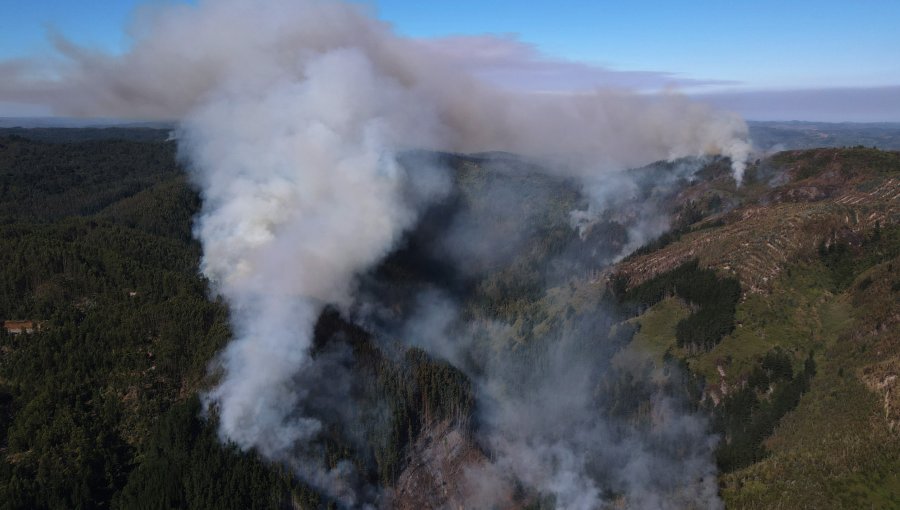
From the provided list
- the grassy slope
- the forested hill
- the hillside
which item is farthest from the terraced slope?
the forested hill

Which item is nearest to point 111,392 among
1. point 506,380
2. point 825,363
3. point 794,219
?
point 506,380

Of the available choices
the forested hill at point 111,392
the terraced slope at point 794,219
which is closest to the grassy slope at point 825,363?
the terraced slope at point 794,219

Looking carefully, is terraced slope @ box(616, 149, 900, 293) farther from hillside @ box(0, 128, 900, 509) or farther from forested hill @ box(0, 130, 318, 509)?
forested hill @ box(0, 130, 318, 509)

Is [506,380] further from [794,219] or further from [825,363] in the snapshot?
[794,219]

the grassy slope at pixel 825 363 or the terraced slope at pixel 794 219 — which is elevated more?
the terraced slope at pixel 794 219

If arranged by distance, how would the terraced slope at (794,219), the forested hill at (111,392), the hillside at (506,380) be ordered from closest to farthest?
the forested hill at (111,392) < the hillside at (506,380) < the terraced slope at (794,219)

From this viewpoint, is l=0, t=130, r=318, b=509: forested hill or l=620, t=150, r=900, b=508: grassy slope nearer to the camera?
l=0, t=130, r=318, b=509: forested hill

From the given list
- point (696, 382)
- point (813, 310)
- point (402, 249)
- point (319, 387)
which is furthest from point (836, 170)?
point (319, 387)

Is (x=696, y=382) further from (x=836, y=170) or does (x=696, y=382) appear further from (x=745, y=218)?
(x=836, y=170)

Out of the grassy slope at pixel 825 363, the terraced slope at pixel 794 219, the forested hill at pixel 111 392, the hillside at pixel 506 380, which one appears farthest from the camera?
the terraced slope at pixel 794 219

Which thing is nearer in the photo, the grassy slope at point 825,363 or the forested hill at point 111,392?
the forested hill at point 111,392

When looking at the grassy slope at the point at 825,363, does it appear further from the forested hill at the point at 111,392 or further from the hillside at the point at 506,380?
the forested hill at the point at 111,392
